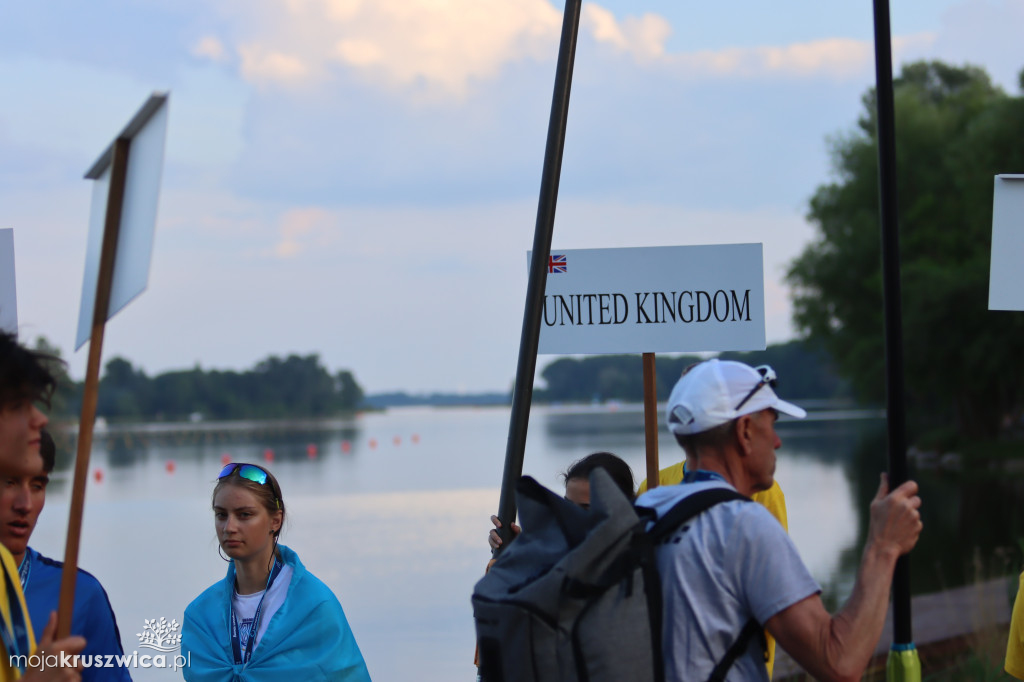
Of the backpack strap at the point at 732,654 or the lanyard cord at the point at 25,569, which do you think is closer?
the backpack strap at the point at 732,654

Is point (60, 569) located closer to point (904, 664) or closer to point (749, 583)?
point (749, 583)

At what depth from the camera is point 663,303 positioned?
4656mm

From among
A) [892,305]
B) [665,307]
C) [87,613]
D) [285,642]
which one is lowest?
[285,642]

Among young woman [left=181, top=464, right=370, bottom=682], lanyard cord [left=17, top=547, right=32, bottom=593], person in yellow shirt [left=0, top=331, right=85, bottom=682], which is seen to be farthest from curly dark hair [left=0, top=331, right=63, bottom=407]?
young woman [left=181, top=464, right=370, bottom=682]

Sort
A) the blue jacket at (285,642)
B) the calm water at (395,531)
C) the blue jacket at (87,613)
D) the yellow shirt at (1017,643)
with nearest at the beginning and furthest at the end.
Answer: the blue jacket at (87,613) → the yellow shirt at (1017,643) → the blue jacket at (285,642) → the calm water at (395,531)

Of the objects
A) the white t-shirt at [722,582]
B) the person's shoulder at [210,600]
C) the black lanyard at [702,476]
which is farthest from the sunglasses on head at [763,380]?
the person's shoulder at [210,600]

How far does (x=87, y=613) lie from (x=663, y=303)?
2550 millimetres

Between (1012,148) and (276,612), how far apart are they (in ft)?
98.3

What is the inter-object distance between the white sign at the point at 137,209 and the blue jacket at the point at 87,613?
922 millimetres

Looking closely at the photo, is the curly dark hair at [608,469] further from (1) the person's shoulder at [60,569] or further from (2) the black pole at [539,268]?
(1) the person's shoulder at [60,569]

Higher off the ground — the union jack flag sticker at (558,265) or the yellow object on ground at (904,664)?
the union jack flag sticker at (558,265)

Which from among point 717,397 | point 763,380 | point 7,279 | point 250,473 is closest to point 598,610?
point 717,397

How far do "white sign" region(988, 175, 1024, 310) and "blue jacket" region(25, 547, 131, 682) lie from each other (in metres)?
3.11

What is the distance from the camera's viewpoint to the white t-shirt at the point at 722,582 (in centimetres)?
235
